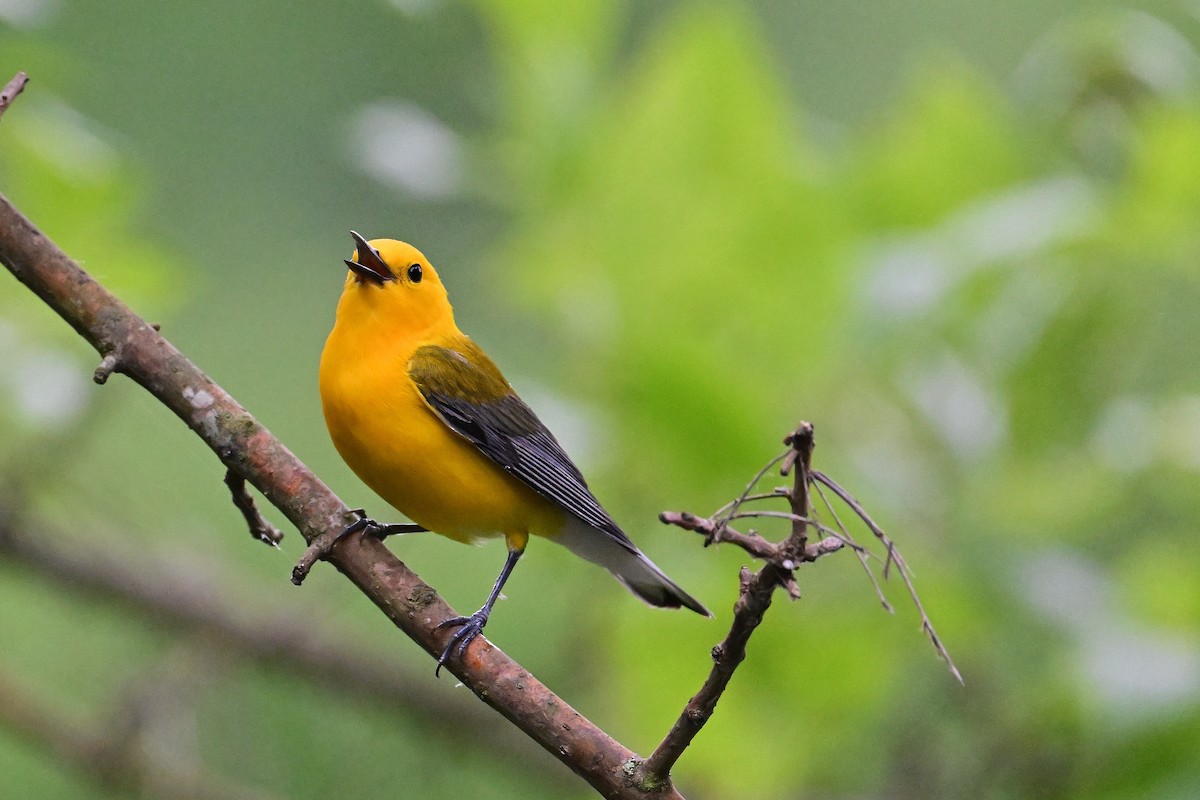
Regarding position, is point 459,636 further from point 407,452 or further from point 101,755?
point 101,755

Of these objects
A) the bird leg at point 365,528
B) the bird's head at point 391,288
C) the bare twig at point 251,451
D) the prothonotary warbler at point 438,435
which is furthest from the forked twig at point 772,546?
the bird's head at point 391,288

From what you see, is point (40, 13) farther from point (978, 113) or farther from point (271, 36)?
point (271, 36)

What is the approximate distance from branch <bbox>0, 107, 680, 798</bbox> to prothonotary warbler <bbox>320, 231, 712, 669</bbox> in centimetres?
51

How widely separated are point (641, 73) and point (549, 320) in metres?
0.74

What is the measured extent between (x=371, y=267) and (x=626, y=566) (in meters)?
0.93

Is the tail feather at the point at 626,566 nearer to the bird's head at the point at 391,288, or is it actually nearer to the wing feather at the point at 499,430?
the wing feather at the point at 499,430

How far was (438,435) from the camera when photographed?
125 inches

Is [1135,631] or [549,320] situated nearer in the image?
[1135,631]

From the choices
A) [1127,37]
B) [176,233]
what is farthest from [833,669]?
[176,233]

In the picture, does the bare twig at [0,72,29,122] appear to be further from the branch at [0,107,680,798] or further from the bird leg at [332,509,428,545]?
the bird leg at [332,509,428,545]

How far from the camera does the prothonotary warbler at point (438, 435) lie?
3.02m

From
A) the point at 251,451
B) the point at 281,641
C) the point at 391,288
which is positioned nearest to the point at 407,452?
the point at 391,288

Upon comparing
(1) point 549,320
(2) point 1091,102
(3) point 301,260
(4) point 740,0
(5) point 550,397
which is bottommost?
(5) point 550,397

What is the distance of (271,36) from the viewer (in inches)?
274
